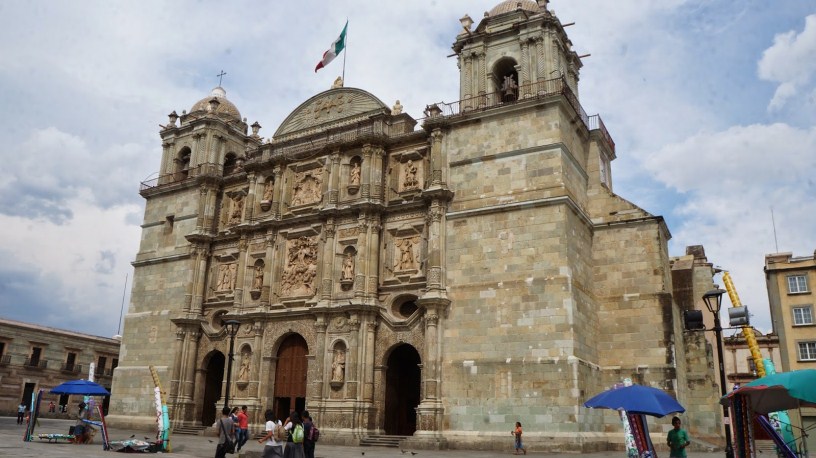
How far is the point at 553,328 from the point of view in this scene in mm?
22688

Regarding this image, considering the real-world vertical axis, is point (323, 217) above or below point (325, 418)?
above

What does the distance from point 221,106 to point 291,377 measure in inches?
676

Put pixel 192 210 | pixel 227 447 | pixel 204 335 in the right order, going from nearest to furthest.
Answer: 1. pixel 227 447
2. pixel 204 335
3. pixel 192 210

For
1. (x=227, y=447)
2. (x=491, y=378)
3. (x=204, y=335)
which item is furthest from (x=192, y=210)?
(x=227, y=447)

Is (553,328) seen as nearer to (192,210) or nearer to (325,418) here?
(325,418)

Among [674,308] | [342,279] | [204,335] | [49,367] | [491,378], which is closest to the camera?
[491,378]

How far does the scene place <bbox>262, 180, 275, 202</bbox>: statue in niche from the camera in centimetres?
3162

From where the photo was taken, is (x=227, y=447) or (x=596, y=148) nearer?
(x=227, y=447)

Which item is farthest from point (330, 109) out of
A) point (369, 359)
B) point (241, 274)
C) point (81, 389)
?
point (81, 389)

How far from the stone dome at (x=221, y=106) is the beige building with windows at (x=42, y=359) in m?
20.4

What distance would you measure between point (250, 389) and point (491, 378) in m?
11.4

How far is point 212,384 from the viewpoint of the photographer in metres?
32.1

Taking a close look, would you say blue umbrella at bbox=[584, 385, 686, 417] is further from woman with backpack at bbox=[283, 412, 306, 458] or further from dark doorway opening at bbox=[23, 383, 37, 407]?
dark doorway opening at bbox=[23, 383, 37, 407]

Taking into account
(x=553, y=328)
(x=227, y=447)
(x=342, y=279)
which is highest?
(x=342, y=279)
